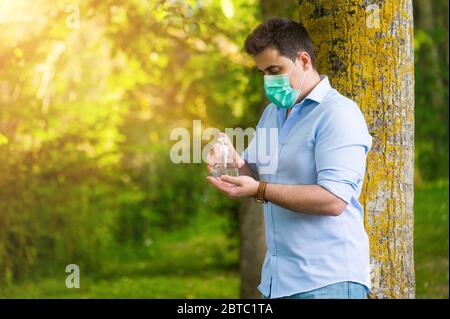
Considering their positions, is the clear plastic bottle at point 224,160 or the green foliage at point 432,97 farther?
the green foliage at point 432,97

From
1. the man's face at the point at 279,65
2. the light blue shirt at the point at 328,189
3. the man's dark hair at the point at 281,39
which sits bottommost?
the light blue shirt at the point at 328,189

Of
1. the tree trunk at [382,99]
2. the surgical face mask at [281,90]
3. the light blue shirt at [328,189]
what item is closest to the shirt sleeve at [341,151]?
the light blue shirt at [328,189]

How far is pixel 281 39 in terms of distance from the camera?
3.17 meters

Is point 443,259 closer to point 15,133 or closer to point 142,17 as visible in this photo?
point 142,17

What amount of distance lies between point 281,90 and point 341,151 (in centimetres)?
41

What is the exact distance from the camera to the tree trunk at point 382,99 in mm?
3945

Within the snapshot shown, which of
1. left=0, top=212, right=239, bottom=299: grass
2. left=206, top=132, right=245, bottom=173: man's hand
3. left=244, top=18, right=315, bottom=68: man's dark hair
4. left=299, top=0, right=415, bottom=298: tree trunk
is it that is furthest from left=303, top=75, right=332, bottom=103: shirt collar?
left=0, top=212, right=239, bottom=299: grass

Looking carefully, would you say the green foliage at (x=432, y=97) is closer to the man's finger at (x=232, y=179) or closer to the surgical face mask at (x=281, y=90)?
the surgical face mask at (x=281, y=90)

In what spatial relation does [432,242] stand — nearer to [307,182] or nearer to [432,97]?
[432,97]

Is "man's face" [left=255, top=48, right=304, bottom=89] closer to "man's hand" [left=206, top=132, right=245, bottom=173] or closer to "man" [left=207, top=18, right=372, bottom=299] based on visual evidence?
"man" [left=207, top=18, right=372, bottom=299]

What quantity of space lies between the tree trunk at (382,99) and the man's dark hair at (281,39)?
0.81 metres

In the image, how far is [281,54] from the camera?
318cm

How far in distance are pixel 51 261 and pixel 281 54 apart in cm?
741

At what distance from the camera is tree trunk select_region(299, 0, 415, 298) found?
12.9ft
